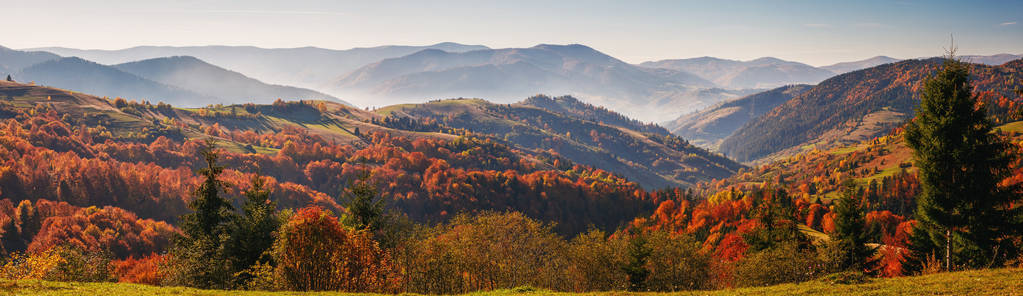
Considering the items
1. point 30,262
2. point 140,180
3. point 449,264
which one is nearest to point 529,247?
point 449,264

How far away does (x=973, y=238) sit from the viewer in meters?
41.2

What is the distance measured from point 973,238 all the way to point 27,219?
19531 cm

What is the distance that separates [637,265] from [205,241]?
162 feet

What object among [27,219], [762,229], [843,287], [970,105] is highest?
[970,105]

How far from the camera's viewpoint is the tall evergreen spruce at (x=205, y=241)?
4791cm

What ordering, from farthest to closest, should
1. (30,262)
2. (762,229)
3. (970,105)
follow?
1. (762,229)
2. (30,262)
3. (970,105)

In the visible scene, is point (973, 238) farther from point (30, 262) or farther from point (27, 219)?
point (27, 219)

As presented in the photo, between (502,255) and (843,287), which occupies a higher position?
(843,287)

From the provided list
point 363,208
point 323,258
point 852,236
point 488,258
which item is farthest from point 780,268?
point 323,258

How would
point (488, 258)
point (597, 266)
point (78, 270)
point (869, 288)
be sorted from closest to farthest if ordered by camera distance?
point (869, 288) → point (78, 270) → point (488, 258) → point (597, 266)

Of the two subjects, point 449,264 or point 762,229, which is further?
point 762,229

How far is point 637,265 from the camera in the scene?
2501 inches

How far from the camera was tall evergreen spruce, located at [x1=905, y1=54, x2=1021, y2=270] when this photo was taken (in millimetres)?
39594

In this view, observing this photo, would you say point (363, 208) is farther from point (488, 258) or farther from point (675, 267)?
point (675, 267)
